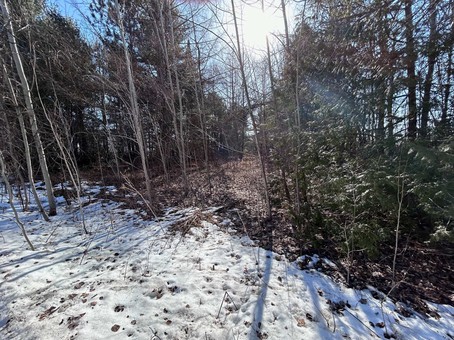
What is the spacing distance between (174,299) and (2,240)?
3.62 metres

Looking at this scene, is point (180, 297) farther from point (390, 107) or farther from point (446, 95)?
point (446, 95)

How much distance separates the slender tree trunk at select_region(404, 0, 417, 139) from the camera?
315cm

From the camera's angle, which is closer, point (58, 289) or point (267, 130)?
point (58, 289)

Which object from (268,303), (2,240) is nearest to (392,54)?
(268,303)

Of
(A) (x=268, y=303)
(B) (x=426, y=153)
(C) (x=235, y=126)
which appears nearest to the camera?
(A) (x=268, y=303)

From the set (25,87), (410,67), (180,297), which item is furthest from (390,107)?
(25,87)

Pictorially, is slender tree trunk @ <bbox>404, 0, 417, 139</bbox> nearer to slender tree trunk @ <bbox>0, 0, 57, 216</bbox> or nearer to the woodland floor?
the woodland floor

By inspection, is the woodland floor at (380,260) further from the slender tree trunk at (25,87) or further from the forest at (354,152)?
the slender tree trunk at (25,87)

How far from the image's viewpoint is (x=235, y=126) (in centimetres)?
1266

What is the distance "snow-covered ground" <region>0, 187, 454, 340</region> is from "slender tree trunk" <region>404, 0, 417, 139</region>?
2548mm

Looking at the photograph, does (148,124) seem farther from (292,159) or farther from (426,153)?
(426,153)

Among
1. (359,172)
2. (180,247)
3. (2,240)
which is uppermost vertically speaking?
(359,172)

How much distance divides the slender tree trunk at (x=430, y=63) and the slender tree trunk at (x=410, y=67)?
11 centimetres

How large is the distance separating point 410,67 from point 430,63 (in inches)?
8.9
